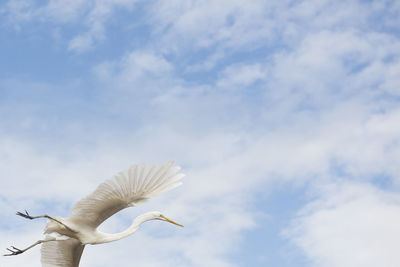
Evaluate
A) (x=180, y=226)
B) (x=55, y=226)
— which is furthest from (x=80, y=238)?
(x=180, y=226)

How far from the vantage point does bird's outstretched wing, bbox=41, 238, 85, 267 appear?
14875mm

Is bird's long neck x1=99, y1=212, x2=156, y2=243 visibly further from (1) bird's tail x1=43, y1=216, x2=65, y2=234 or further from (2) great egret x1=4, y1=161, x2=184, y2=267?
(1) bird's tail x1=43, y1=216, x2=65, y2=234

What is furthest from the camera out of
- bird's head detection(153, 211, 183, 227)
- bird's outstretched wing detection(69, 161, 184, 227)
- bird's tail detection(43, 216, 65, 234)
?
bird's head detection(153, 211, 183, 227)

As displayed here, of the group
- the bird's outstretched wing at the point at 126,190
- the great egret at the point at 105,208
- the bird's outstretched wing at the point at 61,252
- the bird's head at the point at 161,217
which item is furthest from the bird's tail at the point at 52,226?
the bird's head at the point at 161,217

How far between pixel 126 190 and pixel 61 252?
122 inches

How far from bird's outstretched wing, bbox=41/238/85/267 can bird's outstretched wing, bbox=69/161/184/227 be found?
1424mm

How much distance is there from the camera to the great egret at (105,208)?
43.3 feet

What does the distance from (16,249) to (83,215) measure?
207cm

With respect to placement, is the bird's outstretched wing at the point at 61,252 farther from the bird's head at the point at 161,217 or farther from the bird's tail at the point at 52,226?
the bird's head at the point at 161,217

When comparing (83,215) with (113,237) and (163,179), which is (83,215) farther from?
(163,179)

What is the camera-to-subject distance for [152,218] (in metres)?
14.8

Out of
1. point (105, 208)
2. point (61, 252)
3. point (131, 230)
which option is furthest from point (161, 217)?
point (61, 252)

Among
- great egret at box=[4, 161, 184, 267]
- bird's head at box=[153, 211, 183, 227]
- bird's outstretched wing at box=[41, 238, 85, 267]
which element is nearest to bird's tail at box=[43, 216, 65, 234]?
great egret at box=[4, 161, 184, 267]

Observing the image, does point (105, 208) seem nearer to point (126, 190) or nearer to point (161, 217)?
point (126, 190)
